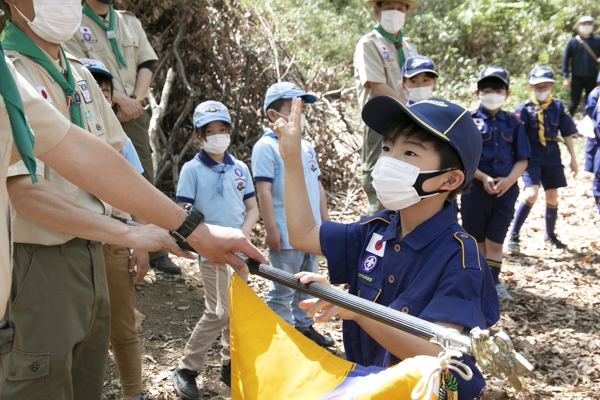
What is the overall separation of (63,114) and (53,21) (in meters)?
0.49

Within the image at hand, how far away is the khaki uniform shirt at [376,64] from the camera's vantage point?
239 inches

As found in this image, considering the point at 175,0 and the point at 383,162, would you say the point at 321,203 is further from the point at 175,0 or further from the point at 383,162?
the point at 175,0

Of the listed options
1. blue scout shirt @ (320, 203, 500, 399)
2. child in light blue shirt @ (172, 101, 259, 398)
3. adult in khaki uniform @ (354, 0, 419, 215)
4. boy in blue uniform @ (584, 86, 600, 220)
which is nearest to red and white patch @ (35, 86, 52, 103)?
blue scout shirt @ (320, 203, 500, 399)

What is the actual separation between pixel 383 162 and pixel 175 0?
228 inches

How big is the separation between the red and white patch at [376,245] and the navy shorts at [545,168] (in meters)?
5.40

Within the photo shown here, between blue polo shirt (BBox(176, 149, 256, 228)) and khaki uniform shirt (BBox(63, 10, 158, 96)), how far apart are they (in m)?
1.51

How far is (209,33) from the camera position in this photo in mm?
7887

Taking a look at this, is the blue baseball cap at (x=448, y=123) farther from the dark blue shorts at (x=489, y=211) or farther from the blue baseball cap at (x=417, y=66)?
the dark blue shorts at (x=489, y=211)

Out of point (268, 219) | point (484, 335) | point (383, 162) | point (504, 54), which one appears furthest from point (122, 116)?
point (504, 54)

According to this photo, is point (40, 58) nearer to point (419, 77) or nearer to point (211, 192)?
point (211, 192)

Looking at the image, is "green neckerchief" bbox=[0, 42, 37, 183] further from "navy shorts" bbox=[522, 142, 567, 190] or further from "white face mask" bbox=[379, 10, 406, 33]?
"navy shorts" bbox=[522, 142, 567, 190]

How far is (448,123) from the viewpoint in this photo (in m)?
2.33

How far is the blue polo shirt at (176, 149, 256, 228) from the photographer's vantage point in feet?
14.9

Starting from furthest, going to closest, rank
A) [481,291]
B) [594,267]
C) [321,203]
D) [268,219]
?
[594,267] → [321,203] → [268,219] → [481,291]
